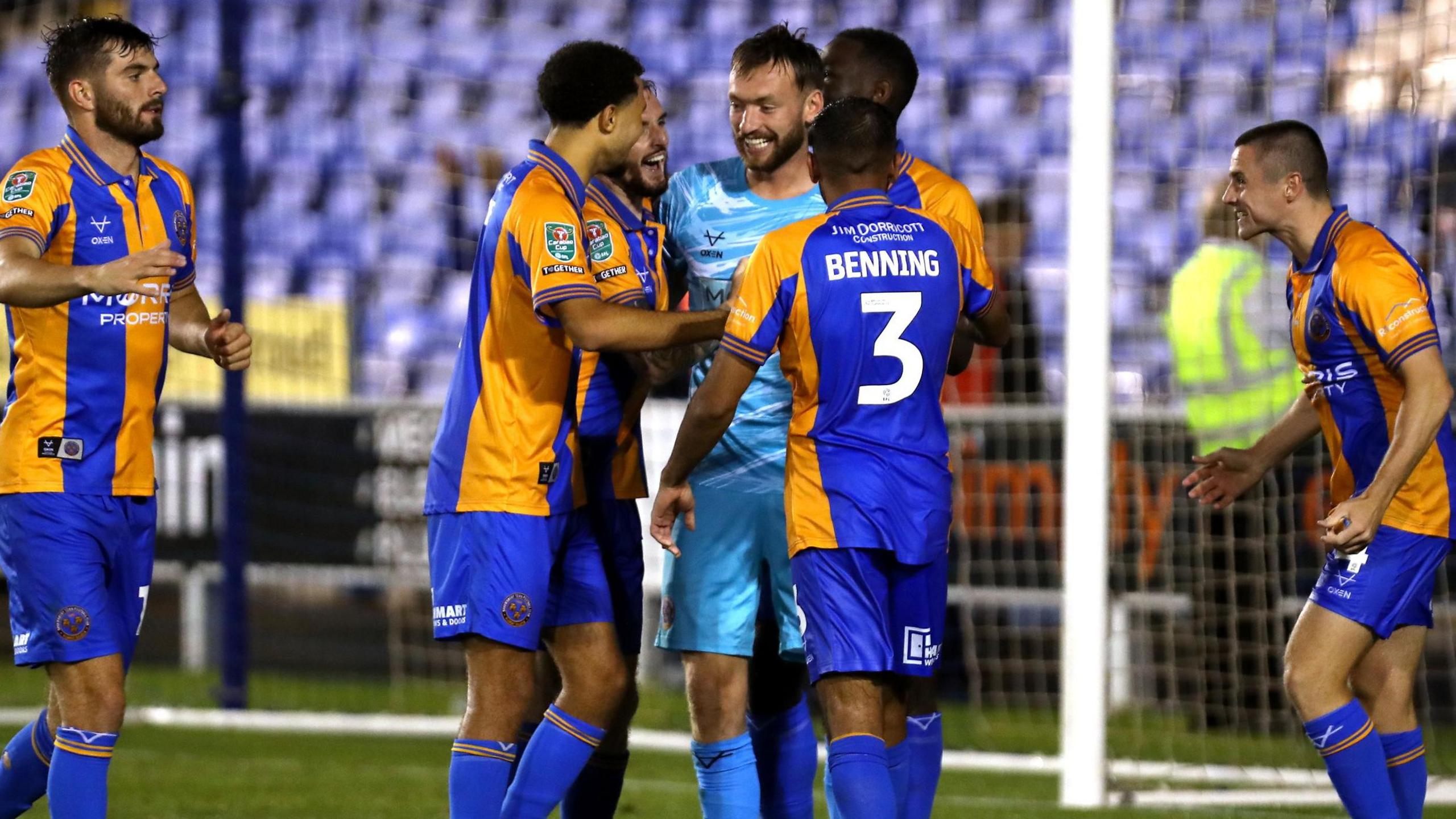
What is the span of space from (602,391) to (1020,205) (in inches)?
189

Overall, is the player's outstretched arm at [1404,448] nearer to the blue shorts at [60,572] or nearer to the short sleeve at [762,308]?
the short sleeve at [762,308]

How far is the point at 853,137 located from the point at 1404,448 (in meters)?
1.44

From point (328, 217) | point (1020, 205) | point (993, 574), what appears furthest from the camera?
point (328, 217)

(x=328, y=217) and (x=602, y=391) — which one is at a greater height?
(x=328, y=217)

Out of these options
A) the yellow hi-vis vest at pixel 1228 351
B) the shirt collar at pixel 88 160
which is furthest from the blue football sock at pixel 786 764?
the yellow hi-vis vest at pixel 1228 351

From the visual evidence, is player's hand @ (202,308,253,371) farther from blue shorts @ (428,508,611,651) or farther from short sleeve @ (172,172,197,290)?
blue shorts @ (428,508,611,651)

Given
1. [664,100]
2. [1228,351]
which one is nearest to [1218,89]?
[1228,351]

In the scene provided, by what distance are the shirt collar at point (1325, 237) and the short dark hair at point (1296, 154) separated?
0.07 m

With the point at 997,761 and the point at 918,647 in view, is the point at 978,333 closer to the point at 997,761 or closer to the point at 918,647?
the point at 918,647

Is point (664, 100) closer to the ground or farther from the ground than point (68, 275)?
farther from the ground

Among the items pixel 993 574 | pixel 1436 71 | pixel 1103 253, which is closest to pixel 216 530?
pixel 993 574

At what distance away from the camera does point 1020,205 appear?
8859 millimetres

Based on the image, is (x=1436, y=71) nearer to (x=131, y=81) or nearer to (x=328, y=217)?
(x=131, y=81)

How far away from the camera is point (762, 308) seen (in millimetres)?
3977
